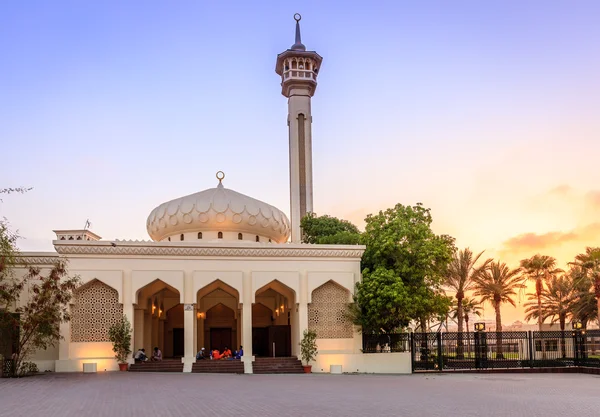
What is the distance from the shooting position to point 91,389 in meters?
15.7

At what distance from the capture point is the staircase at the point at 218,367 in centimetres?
2370

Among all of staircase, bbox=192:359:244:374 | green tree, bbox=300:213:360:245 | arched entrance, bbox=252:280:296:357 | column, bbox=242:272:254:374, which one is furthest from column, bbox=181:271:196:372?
green tree, bbox=300:213:360:245

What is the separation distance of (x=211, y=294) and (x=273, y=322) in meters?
2.87

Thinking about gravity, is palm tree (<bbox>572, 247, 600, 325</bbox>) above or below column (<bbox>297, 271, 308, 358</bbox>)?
above

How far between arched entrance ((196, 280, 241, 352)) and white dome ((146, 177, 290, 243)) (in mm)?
2706

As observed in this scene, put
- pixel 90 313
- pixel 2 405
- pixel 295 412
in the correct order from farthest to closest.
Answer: pixel 90 313, pixel 2 405, pixel 295 412

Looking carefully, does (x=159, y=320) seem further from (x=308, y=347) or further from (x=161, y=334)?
(x=308, y=347)

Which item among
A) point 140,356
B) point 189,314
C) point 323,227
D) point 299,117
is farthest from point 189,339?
point 299,117

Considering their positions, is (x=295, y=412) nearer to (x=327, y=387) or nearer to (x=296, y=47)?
(x=327, y=387)

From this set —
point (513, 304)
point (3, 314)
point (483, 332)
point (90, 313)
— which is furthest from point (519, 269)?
point (3, 314)

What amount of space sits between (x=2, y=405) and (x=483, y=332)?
17.1 meters

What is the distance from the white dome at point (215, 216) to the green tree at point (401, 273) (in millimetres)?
6189

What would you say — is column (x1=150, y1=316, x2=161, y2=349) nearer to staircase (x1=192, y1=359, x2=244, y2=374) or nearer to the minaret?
staircase (x1=192, y1=359, x2=244, y2=374)

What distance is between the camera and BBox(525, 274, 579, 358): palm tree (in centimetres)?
3589
